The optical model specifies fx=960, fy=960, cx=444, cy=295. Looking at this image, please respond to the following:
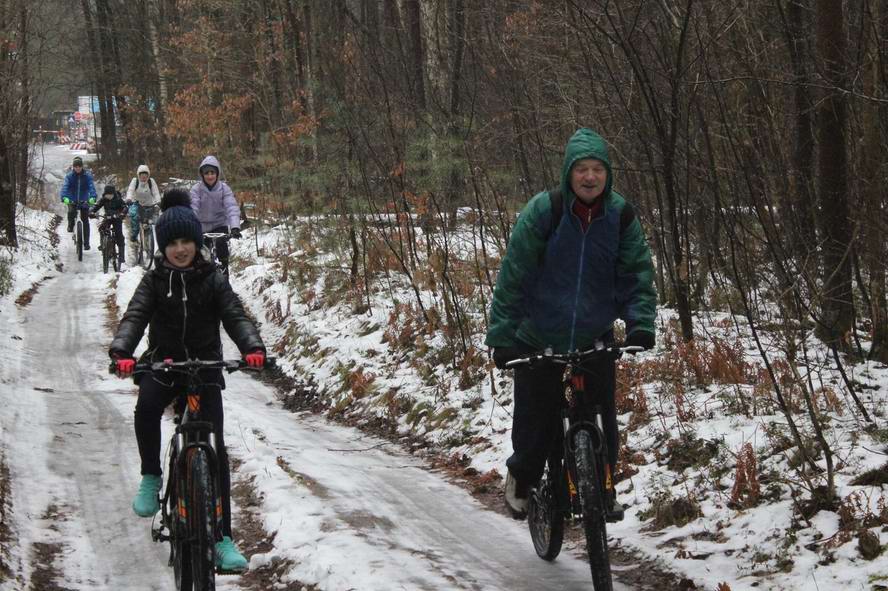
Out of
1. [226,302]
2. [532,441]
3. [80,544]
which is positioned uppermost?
[226,302]

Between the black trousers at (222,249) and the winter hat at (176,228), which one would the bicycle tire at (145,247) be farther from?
the winter hat at (176,228)

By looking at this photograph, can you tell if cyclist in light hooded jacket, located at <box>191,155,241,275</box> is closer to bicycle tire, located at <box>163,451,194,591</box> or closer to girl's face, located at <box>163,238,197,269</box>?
girl's face, located at <box>163,238,197,269</box>

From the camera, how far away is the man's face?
4.83m

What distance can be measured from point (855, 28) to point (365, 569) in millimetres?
6052

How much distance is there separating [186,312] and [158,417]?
0.62m

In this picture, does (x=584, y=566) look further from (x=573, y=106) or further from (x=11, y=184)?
(x=11, y=184)

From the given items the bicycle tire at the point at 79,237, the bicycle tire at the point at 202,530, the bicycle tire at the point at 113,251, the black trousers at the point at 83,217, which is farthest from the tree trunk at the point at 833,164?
the bicycle tire at the point at 79,237

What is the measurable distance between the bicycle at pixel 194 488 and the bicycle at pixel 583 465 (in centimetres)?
156

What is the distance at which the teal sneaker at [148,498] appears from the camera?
5.43m

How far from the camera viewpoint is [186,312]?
5320 millimetres

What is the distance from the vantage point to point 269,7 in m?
25.2

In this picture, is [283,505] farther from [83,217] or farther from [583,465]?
[83,217]

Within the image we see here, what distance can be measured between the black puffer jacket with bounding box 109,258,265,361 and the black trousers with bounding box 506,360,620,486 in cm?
151

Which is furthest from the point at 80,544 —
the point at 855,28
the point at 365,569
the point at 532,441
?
the point at 855,28
